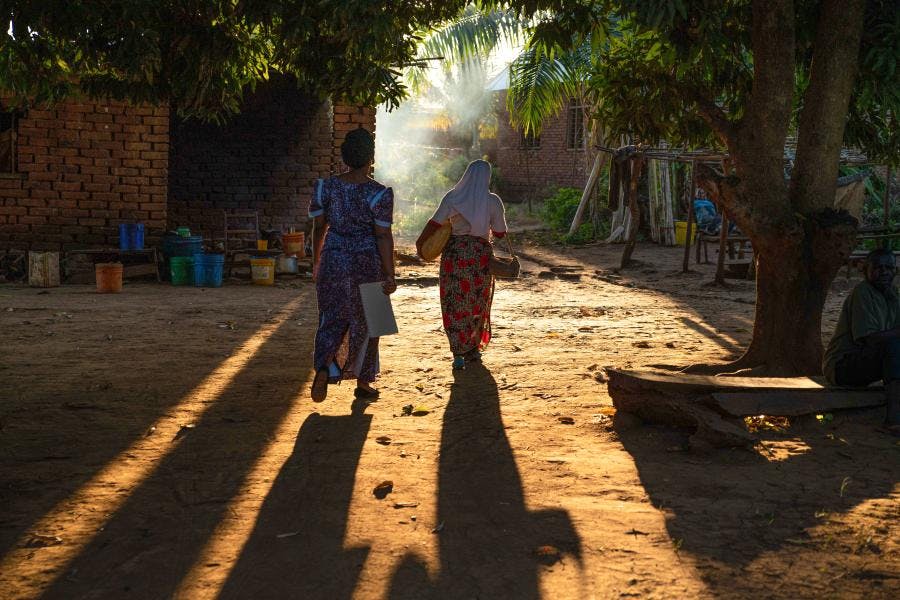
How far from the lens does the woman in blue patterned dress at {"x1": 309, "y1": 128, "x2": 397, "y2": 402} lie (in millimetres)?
5453

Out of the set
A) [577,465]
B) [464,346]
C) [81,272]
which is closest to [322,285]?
[464,346]

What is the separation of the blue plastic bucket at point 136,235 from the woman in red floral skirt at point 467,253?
6.60 m

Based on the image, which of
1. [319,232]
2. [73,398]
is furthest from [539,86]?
[73,398]

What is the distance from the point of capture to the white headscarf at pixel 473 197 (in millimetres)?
6594

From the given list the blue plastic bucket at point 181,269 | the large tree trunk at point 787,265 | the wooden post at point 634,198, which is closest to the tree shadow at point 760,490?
the large tree trunk at point 787,265

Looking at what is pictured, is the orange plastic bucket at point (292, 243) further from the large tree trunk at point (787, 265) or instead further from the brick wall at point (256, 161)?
the large tree trunk at point (787, 265)

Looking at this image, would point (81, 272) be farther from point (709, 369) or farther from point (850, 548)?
point (850, 548)

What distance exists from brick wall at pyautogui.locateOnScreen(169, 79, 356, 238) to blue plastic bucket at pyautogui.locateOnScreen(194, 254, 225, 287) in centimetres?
144

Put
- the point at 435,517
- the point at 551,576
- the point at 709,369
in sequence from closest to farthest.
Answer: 1. the point at 551,576
2. the point at 435,517
3. the point at 709,369

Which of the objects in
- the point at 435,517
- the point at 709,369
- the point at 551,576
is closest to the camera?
the point at 551,576

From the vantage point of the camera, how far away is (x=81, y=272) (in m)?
12.1

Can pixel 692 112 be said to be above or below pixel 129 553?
above

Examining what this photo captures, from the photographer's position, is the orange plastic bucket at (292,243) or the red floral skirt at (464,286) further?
the orange plastic bucket at (292,243)

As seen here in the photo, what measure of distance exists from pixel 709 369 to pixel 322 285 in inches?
112
